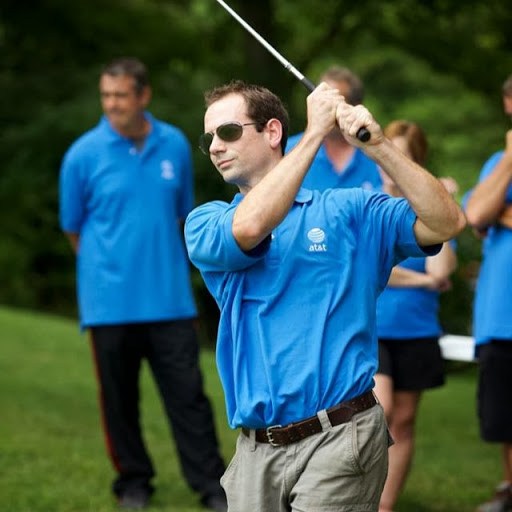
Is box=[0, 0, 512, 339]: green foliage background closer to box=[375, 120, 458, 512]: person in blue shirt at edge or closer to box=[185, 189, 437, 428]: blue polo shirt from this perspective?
box=[375, 120, 458, 512]: person in blue shirt at edge

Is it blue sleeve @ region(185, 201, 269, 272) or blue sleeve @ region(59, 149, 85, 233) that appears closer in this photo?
blue sleeve @ region(185, 201, 269, 272)

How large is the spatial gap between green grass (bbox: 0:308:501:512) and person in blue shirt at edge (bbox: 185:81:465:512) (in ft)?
9.94

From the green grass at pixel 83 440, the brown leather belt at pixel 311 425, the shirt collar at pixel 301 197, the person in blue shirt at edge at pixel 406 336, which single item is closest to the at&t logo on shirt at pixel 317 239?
the shirt collar at pixel 301 197

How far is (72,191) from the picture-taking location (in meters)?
7.08

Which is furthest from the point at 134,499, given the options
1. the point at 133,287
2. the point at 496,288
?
the point at 496,288

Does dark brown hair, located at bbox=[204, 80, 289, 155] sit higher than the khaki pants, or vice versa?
dark brown hair, located at bbox=[204, 80, 289, 155]

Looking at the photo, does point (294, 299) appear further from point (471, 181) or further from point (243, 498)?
point (471, 181)

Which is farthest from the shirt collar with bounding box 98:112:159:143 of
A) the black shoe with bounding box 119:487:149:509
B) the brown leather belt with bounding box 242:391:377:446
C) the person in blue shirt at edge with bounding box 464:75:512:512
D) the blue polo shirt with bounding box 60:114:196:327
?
the brown leather belt with bounding box 242:391:377:446

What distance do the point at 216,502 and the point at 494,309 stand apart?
1855 millimetres

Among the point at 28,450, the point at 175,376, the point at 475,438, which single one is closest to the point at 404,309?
the point at 175,376

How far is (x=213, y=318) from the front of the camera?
17000 mm

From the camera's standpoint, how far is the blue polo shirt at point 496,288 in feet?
21.3

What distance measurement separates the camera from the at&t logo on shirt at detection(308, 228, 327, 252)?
392 centimetres

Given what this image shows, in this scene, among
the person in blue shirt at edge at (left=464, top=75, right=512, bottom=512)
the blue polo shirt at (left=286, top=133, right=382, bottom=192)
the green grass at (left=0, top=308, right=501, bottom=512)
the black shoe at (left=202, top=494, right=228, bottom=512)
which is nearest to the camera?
the blue polo shirt at (left=286, top=133, right=382, bottom=192)
